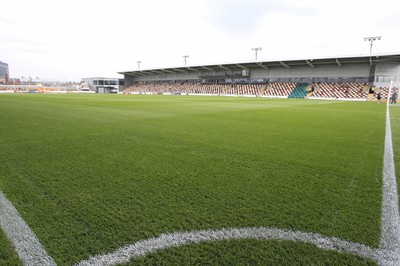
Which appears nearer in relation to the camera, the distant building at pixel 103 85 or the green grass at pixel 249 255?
the green grass at pixel 249 255

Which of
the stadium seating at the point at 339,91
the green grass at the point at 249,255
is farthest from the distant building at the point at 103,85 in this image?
the green grass at the point at 249,255

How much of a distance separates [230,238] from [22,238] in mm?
1736

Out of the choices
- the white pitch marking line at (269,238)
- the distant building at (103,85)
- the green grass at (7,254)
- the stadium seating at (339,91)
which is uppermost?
the distant building at (103,85)

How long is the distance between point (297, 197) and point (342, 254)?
0.96 metres

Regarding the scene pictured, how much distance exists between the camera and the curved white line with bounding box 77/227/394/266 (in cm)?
181

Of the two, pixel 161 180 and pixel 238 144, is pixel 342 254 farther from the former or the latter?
pixel 238 144

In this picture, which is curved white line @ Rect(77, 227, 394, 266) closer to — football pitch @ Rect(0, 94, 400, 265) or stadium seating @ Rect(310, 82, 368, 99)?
A: football pitch @ Rect(0, 94, 400, 265)

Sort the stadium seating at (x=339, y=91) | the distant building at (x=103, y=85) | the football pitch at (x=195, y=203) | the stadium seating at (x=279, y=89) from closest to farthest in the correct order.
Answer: the football pitch at (x=195, y=203)
the stadium seating at (x=339, y=91)
the stadium seating at (x=279, y=89)
the distant building at (x=103, y=85)

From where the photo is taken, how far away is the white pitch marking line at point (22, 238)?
5.85ft

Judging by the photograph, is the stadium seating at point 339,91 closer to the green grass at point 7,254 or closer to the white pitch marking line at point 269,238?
the white pitch marking line at point 269,238

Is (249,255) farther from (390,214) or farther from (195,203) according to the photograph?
(390,214)

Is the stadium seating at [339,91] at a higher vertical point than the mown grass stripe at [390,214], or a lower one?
higher

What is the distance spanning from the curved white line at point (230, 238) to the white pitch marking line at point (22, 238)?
1.12ft

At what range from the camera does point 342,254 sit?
6.08ft
